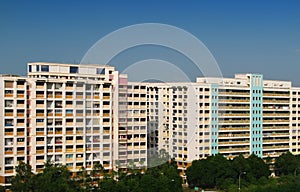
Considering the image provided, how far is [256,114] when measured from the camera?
14.3 meters

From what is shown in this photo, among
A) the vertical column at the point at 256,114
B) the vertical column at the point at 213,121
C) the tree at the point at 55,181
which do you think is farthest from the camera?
the vertical column at the point at 256,114

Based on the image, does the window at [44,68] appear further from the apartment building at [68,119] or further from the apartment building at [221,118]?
the apartment building at [221,118]

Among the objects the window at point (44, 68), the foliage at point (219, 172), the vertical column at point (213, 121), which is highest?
the window at point (44, 68)

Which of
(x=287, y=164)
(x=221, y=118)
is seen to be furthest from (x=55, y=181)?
(x=287, y=164)

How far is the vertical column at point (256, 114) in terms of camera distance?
557 inches

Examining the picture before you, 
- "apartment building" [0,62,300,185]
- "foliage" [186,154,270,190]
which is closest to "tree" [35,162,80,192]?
"apartment building" [0,62,300,185]

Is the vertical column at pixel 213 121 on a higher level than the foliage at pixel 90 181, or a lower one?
higher

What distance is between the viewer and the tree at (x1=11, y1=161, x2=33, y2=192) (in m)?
8.60

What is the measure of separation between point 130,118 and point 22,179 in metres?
3.46

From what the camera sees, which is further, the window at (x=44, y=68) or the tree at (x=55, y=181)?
the window at (x=44, y=68)

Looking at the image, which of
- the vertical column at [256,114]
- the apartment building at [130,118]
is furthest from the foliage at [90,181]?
the vertical column at [256,114]

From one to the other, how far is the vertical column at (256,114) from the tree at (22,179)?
24.3 ft

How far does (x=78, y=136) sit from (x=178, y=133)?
3.65 metres

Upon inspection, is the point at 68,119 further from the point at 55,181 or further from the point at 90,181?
the point at 55,181
